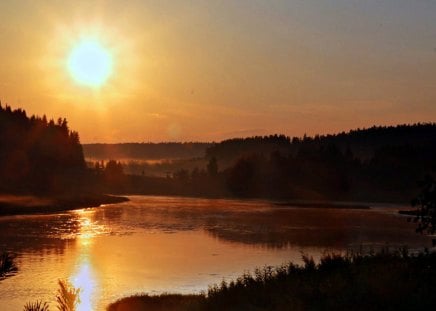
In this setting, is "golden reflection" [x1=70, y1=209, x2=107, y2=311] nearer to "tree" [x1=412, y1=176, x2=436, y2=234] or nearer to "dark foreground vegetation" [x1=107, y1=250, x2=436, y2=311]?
"dark foreground vegetation" [x1=107, y1=250, x2=436, y2=311]

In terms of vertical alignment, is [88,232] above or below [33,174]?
below

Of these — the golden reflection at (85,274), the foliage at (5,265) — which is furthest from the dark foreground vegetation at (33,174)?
the foliage at (5,265)

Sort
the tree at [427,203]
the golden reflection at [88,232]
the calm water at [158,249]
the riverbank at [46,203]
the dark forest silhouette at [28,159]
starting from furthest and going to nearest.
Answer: the dark forest silhouette at [28,159] → the riverbank at [46,203] → the golden reflection at [88,232] → the calm water at [158,249] → the tree at [427,203]

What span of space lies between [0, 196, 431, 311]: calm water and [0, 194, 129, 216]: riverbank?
36.4m

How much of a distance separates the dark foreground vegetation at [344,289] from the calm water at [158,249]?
6693mm

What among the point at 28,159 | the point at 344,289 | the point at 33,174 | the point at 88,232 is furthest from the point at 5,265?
the point at 28,159

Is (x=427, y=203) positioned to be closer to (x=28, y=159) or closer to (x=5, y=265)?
(x=5, y=265)

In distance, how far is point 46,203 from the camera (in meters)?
136

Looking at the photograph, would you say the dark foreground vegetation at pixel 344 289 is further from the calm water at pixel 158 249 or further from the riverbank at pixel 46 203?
the riverbank at pixel 46 203

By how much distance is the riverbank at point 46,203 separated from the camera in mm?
119875

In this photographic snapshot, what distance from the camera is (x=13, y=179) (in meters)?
164

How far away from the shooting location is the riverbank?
120m

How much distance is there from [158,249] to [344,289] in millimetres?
41037

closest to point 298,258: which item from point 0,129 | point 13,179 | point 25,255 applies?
point 25,255
